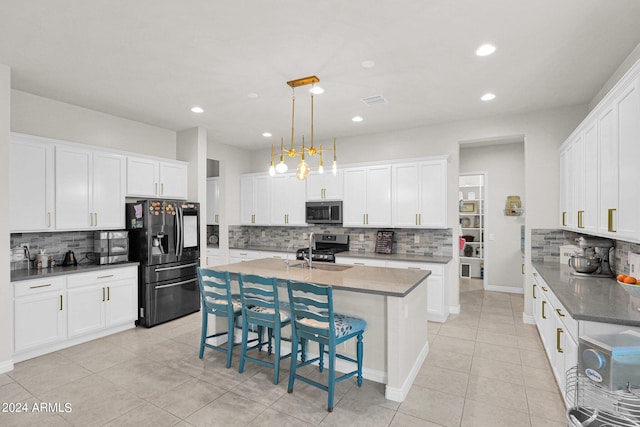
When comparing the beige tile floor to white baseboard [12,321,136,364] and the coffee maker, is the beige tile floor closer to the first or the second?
white baseboard [12,321,136,364]

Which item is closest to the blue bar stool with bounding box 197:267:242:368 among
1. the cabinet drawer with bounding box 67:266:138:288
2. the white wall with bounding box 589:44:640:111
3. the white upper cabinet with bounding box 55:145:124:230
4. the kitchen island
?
the kitchen island

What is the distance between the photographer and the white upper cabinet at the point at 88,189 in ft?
12.8

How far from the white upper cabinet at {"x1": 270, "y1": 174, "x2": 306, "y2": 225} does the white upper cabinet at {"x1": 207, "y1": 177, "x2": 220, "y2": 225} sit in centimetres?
117

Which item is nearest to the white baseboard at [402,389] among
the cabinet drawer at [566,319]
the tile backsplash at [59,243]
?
the cabinet drawer at [566,319]

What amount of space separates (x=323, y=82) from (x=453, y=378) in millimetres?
3219

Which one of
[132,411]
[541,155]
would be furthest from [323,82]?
[132,411]

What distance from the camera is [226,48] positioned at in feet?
9.39

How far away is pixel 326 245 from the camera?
616cm

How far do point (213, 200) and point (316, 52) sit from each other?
15.1ft

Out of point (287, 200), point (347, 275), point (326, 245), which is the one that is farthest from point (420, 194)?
point (287, 200)

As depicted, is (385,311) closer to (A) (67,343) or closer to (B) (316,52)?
(B) (316,52)

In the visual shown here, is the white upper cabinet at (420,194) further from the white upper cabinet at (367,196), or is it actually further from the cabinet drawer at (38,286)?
the cabinet drawer at (38,286)

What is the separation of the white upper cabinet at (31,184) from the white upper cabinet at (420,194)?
14.8ft

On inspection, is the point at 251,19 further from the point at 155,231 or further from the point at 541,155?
the point at 541,155
